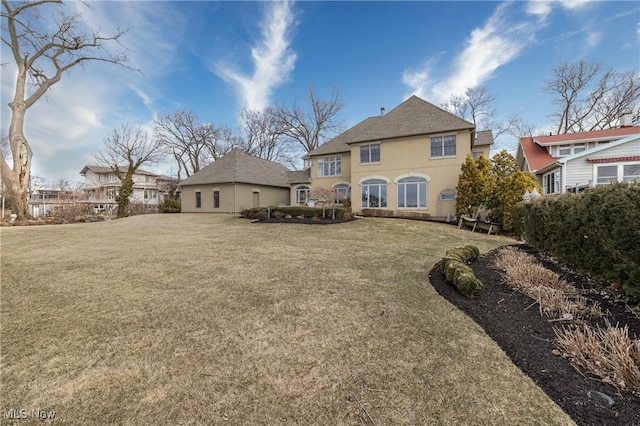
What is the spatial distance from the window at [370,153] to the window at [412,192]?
2.32 m

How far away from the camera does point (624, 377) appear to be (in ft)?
7.52

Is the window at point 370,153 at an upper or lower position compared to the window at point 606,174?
upper

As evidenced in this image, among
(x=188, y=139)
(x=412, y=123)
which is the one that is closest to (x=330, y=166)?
(x=412, y=123)

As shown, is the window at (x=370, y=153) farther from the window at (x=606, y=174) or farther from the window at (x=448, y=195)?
the window at (x=606, y=174)

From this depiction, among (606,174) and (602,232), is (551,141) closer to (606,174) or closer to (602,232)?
(606,174)

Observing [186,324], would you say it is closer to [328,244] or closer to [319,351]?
[319,351]

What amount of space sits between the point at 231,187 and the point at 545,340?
882 inches

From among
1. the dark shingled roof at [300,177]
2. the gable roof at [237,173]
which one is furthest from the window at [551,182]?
the gable roof at [237,173]

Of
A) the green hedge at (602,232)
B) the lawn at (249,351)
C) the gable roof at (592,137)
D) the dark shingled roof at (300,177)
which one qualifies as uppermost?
the gable roof at (592,137)

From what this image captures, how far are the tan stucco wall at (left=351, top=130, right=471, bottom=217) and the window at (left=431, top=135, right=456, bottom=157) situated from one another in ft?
0.76

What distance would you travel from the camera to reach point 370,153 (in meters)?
18.3

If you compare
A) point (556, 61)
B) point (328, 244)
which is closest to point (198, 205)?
point (328, 244)

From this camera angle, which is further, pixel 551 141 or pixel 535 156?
pixel 535 156

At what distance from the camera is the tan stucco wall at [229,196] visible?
22.8 metres
